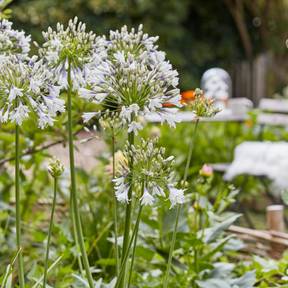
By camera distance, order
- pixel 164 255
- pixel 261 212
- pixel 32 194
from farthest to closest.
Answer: pixel 261 212 < pixel 32 194 < pixel 164 255

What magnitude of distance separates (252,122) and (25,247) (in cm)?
316

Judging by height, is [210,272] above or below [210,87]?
below

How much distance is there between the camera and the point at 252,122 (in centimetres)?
487

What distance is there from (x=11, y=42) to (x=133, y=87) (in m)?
0.27

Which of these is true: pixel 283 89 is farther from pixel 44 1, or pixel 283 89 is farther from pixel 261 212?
pixel 261 212

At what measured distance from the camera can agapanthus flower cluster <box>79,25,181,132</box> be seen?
0.85m

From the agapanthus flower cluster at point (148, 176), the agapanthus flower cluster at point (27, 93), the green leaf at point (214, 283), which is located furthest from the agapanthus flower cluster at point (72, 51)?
the green leaf at point (214, 283)

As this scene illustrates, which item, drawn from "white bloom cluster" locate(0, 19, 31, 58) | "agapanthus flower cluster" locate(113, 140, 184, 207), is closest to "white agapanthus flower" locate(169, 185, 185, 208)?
"agapanthus flower cluster" locate(113, 140, 184, 207)

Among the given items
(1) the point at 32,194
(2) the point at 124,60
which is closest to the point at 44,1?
(1) the point at 32,194

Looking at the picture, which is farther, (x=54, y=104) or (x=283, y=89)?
(x=283, y=89)

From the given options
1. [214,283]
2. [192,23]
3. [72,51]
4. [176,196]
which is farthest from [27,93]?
[192,23]

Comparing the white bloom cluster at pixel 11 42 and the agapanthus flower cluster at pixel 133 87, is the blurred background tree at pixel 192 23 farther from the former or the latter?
the agapanthus flower cluster at pixel 133 87

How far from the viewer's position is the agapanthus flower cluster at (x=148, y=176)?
33.2 inches

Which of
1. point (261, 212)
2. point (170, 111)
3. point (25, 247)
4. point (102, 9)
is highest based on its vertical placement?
point (102, 9)
